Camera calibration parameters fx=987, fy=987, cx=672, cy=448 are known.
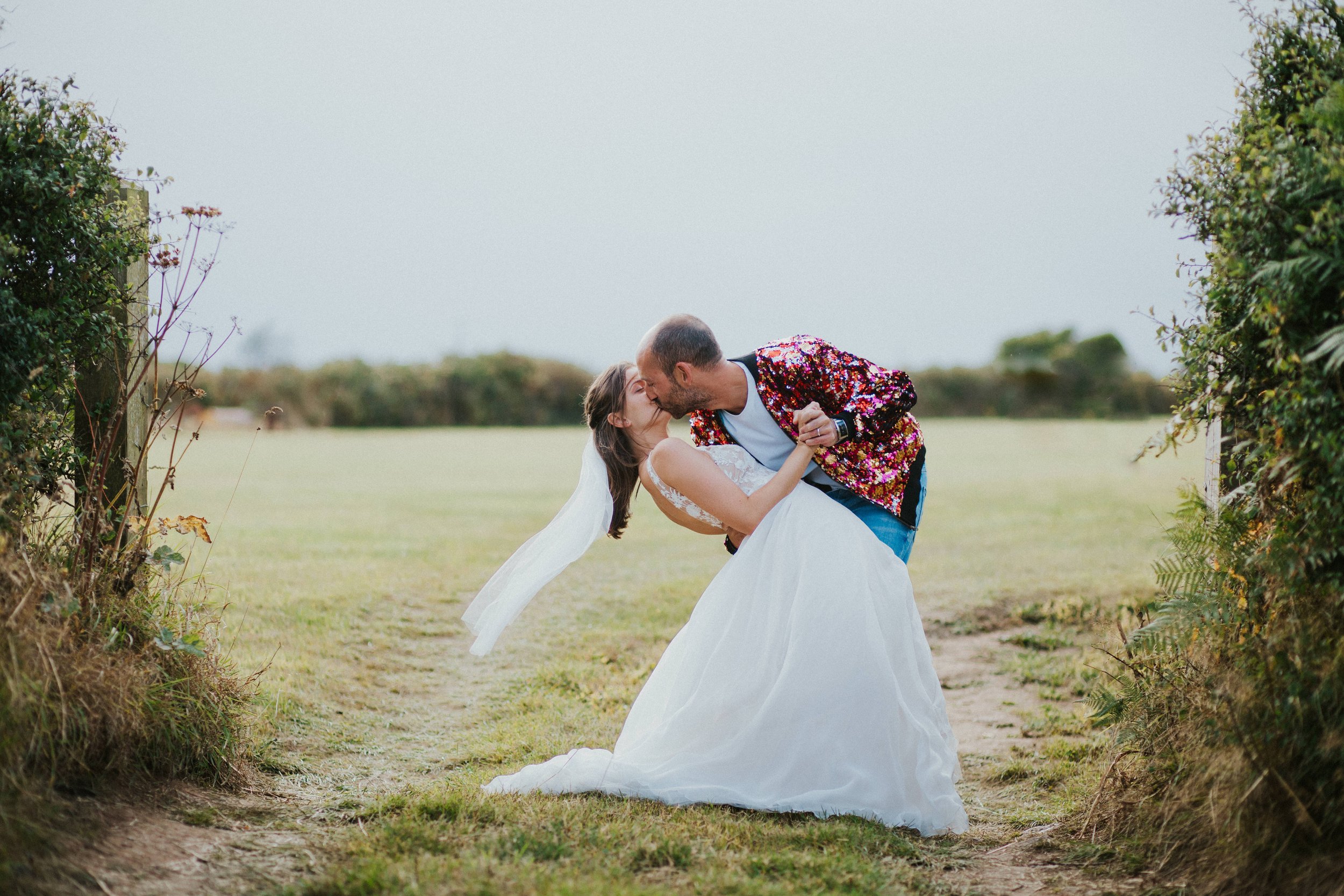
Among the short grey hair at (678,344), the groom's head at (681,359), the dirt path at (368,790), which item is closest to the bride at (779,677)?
the groom's head at (681,359)

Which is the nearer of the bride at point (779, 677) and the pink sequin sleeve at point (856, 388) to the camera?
the bride at point (779, 677)

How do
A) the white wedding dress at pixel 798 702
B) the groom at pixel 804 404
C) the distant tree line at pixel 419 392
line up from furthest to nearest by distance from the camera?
the distant tree line at pixel 419 392
the groom at pixel 804 404
the white wedding dress at pixel 798 702

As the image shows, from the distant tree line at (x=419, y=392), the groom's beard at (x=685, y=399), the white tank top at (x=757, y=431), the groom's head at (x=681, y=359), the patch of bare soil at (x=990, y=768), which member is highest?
the distant tree line at (x=419, y=392)

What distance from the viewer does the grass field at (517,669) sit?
385 cm

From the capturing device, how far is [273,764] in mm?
5348

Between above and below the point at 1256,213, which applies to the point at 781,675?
below

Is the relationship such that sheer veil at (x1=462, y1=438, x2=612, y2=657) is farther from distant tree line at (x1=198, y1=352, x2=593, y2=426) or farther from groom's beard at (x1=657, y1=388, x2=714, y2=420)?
distant tree line at (x1=198, y1=352, x2=593, y2=426)

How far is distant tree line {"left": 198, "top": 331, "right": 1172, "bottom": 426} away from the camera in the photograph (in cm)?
4425

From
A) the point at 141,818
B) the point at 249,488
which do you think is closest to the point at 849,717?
the point at 141,818

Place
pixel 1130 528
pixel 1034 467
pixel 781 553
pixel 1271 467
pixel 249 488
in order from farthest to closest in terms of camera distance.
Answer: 1. pixel 1034 467
2. pixel 249 488
3. pixel 1130 528
4. pixel 781 553
5. pixel 1271 467

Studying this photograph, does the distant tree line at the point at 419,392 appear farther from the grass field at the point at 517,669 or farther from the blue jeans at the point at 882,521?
the blue jeans at the point at 882,521

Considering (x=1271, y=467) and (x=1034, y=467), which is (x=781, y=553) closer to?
(x=1271, y=467)

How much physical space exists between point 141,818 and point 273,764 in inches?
51.7

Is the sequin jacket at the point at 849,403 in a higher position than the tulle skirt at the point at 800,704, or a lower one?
higher
